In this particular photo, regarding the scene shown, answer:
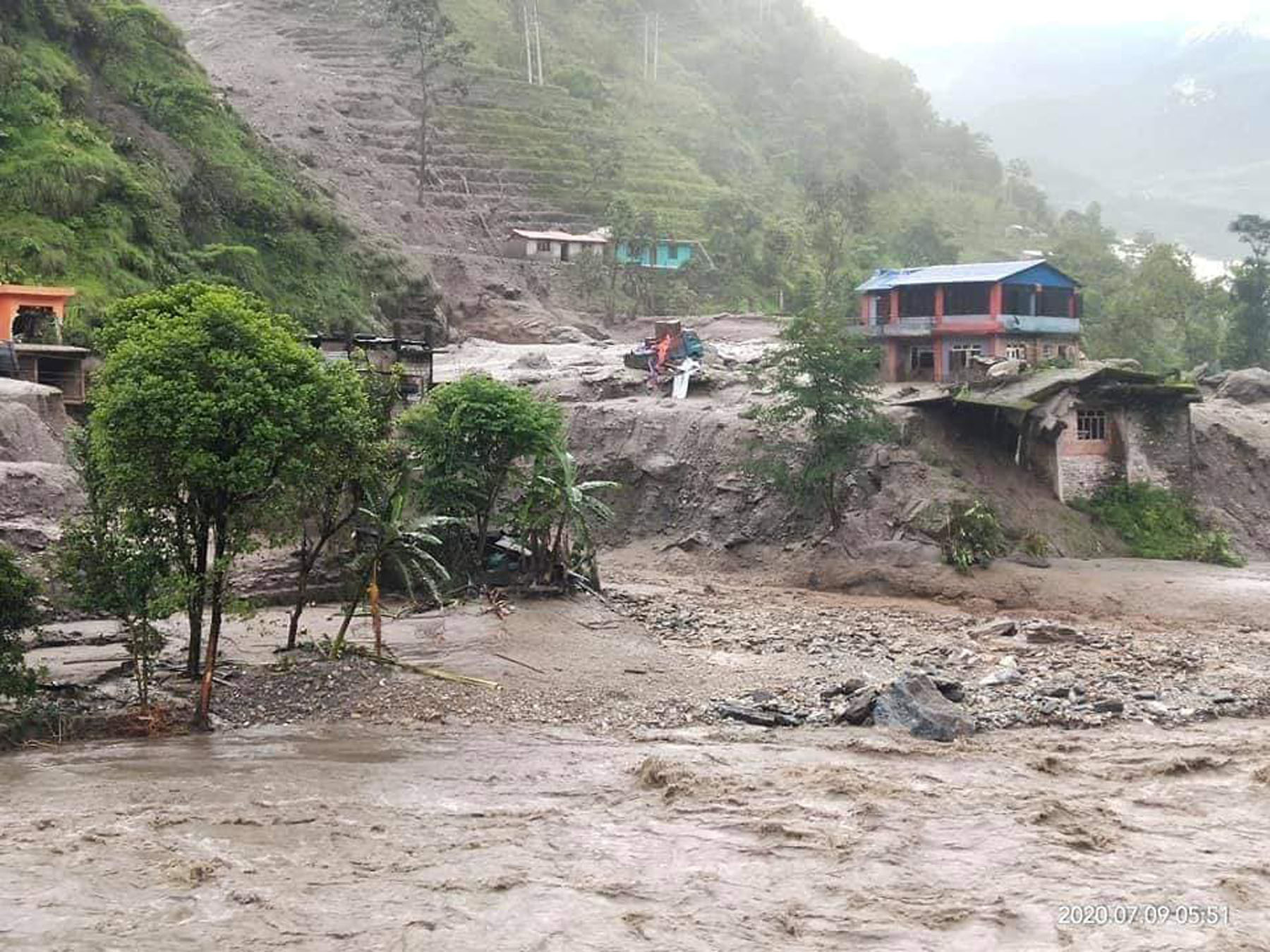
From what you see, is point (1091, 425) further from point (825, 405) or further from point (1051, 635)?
point (1051, 635)

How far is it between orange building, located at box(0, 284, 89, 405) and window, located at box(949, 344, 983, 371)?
25480 mm

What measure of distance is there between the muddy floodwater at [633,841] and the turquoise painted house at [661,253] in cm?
4787

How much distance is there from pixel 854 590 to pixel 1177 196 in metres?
177

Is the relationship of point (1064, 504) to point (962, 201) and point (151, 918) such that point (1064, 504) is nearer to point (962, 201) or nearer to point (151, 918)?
point (151, 918)

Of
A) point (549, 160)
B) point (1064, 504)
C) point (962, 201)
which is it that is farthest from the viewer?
point (962, 201)

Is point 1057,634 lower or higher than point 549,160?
lower

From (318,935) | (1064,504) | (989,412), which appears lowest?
(318,935)

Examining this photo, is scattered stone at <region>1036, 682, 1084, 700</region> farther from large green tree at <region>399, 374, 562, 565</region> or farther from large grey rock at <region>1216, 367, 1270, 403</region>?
large grey rock at <region>1216, 367, 1270, 403</region>

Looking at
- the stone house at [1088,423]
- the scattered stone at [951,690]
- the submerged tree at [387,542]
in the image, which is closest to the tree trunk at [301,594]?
the submerged tree at [387,542]

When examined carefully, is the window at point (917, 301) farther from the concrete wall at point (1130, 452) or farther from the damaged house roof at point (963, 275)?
the concrete wall at point (1130, 452)

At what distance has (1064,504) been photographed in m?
36.3

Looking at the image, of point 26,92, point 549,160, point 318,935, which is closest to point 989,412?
point 318,935

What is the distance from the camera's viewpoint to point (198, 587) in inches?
760

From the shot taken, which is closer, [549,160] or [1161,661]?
[1161,661]
